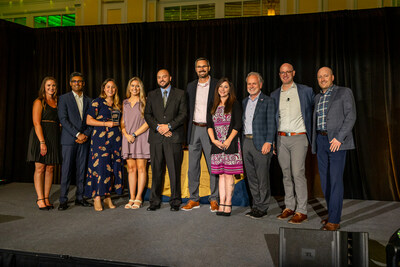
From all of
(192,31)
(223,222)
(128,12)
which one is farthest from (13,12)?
(223,222)

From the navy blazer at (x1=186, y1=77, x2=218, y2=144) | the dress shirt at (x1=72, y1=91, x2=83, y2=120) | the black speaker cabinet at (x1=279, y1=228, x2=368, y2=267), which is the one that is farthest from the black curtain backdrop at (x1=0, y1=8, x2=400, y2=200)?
the black speaker cabinet at (x1=279, y1=228, x2=368, y2=267)

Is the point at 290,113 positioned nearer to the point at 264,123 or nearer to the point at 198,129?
the point at 264,123

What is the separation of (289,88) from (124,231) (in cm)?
206

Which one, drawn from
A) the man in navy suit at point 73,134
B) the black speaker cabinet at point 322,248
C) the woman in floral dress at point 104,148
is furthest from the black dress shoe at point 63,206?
the black speaker cabinet at point 322,248

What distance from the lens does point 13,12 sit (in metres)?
6.20

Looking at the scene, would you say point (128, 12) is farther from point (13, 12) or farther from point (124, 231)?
point (124, 231)

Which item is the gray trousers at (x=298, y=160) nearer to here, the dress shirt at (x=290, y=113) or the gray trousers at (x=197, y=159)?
the dress shirt at (x=290, y=113)

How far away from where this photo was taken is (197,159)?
3730 millimetres

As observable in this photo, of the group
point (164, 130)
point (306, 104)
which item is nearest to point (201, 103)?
point (164, 130)

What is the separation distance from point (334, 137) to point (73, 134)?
8.60 ft

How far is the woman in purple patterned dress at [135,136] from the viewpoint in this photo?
371cm

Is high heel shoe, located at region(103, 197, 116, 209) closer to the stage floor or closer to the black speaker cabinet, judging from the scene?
the stage floor

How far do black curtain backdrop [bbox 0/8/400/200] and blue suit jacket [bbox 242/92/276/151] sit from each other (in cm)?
165

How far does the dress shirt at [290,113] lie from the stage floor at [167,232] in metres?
0.90
